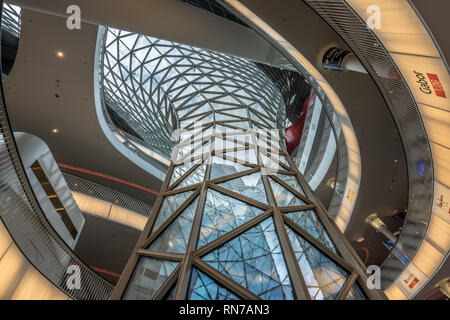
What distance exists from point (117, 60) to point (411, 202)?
2184 centimetres

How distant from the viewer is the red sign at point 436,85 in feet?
21.8

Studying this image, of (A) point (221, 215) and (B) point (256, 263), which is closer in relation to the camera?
(B) point (256, 263)

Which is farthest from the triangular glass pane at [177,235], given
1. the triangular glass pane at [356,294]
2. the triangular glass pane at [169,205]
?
the triangular glass pane at [356,294]

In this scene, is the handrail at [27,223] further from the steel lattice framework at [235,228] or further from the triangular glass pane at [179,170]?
the triangular glass pane at [179,170]

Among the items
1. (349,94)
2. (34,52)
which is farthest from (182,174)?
(34,52)

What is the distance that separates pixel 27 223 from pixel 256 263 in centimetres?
774

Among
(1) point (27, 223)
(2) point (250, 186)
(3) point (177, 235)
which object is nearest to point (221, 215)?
(3) point (177, 235)

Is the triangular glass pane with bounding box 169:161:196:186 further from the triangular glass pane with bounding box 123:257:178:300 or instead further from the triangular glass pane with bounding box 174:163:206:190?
the triangular glass pane with bounding box 123:257:178:300

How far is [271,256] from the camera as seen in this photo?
252 inches

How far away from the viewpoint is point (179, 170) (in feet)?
40.6

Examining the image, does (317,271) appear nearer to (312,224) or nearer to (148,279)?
(312,224)

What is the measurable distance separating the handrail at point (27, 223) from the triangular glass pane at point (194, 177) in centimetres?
500

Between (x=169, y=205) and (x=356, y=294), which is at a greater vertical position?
(x=356, y=294)

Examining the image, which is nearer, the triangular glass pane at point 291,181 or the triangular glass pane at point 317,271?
the triangular glass pane at point 317,271
